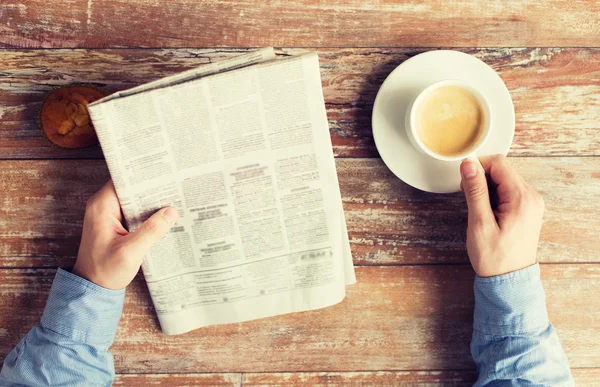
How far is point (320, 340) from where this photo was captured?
862 millimetres

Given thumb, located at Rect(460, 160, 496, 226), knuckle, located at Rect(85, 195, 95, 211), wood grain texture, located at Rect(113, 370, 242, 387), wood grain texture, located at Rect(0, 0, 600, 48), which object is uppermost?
wood grain texture, located at Rect(0, 0, 600, 48)

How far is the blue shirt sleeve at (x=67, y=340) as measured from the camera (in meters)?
0.75

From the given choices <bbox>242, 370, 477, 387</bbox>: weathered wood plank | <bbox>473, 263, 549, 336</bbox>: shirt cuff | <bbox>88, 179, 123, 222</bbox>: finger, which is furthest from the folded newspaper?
<bbox>473, 263, 549, 336</bbox>: shirt cuff

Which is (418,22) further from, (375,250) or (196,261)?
(196,261)

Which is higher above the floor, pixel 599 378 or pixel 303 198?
pixel 303 198

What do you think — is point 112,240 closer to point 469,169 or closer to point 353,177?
point 353,177

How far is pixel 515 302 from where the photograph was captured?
77cm

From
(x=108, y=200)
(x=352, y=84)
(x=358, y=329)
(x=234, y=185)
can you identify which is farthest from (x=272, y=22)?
(x=358, y=329)

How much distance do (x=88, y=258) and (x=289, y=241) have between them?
310 millimetres

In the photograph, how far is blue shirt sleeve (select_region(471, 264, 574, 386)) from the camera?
767 mm

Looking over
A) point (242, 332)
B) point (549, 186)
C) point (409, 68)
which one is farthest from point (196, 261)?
point (549, 186)

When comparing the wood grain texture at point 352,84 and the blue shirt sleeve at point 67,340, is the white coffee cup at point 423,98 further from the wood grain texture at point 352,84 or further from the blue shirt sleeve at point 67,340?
the blue shirt sleeve at point 67,340

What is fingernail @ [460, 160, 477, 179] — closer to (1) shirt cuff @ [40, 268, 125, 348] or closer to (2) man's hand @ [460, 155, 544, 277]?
(2) man's hand @ [460, 155, 544, 277]

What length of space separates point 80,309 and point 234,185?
300 mm
